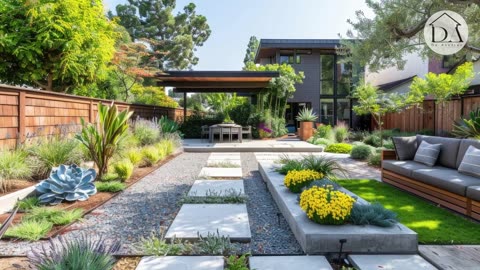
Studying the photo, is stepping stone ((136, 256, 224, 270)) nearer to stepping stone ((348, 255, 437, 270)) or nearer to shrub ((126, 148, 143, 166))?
stepping stone ((348, 255, 437, 270))

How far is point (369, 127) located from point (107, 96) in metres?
14.7

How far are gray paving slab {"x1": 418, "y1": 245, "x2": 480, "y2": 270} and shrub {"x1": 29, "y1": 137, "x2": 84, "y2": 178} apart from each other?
5.32 metres

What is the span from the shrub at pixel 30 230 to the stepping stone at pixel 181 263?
51.5 inches

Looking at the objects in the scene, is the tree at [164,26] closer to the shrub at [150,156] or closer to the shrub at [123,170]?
the shrub at [150,156]

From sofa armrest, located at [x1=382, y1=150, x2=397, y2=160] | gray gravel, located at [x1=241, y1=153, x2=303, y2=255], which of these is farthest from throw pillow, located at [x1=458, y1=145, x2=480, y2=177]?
gray gravel, located at [x1=241, y1=153, x2=303, y2=255]

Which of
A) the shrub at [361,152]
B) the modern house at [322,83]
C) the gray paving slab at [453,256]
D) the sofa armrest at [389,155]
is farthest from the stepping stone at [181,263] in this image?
the modern house at [322,83]

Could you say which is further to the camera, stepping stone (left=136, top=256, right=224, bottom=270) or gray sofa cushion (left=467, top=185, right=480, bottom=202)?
gray sofa cushion (left=467, top=185, right=480, bottom=202)

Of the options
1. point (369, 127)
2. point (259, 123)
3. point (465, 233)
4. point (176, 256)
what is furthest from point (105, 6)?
point (369, 127)

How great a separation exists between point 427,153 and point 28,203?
20.6ft

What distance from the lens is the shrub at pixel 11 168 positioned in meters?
4.29

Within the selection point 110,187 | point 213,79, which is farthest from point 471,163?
point 213,79

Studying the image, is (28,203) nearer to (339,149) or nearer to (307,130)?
(339,149)

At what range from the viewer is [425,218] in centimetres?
395

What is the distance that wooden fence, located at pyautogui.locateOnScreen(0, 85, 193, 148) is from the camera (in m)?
4.93
